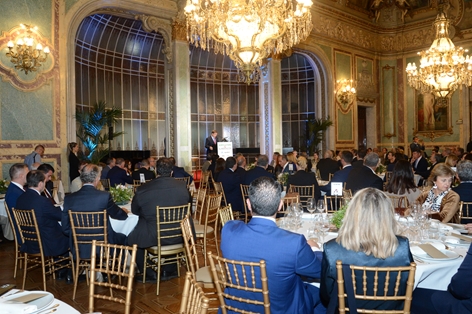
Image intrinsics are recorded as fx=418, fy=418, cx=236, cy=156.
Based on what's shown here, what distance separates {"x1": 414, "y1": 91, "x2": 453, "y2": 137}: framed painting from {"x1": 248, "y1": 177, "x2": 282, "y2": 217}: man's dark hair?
1599 centimetres

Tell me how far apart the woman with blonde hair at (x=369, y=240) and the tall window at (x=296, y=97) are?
51.4 feet

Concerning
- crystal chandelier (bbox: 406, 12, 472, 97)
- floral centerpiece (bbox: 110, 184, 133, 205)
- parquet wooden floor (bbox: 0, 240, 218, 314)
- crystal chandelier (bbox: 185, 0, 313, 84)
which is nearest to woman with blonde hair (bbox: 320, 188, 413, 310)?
parquet wooden floor (bbox: 0, 240, 218, 314)

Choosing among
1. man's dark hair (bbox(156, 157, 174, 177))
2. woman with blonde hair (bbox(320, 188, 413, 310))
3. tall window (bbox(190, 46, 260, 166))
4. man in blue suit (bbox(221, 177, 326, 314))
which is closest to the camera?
woman with blonde hair (bbox(320, 188, 413, 310))

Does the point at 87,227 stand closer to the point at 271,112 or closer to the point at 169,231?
the point at 169,231

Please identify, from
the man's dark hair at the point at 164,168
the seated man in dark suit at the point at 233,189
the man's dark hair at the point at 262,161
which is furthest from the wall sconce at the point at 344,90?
the man's dark hair at the point at 164,168

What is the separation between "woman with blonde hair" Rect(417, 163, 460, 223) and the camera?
4.10 meters

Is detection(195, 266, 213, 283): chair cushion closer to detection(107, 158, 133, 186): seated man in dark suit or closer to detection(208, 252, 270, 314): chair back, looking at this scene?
detection(208, 252, 270, 314): chair back

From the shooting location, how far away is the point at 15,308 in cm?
171

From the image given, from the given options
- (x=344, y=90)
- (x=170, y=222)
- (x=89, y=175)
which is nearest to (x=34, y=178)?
(x=89, y=175)

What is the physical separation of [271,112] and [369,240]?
39.0 ft

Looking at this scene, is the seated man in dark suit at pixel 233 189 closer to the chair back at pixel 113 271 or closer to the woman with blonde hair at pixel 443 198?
the woman with blonde hair at pixel 443 198

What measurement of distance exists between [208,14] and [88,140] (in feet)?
15.5

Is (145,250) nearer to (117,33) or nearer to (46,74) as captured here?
(46,74)

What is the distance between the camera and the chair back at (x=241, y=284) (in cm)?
221
